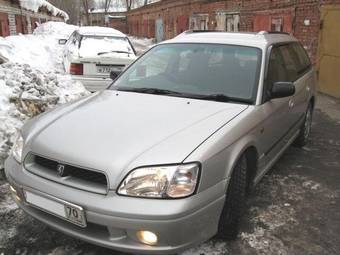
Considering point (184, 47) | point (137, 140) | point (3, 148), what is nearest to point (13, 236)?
point (137, 140)

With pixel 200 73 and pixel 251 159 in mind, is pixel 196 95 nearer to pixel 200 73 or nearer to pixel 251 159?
pixel 200 73

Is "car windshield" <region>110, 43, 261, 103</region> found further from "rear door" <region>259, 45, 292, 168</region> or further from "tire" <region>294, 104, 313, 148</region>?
"tire" <region>294, 104, 313, 148</region>

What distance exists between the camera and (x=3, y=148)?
179 inches

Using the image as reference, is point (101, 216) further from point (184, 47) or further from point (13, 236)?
point (184, 47)

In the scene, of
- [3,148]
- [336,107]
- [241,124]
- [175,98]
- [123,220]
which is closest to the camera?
[123,220]

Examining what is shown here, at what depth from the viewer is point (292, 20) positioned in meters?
10.9

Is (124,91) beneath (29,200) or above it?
above

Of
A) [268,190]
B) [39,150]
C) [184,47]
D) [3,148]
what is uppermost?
[184,47]

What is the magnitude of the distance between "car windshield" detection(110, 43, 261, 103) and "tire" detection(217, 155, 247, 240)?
2.20 feet

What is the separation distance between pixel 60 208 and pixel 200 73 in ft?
5.97

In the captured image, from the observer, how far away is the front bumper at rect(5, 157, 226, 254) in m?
2.33

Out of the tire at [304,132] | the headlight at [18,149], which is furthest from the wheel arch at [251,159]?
the tire at [304,132]

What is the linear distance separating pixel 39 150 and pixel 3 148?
6.71ft

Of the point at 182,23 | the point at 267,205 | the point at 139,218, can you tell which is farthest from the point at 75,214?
the point at 182,23
